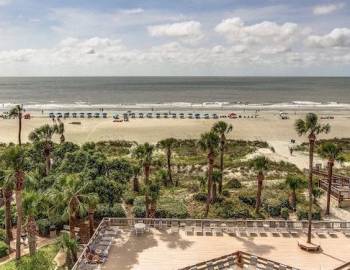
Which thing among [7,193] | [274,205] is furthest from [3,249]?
[274,205]

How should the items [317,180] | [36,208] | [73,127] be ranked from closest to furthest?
[36,208] < [317,180] < [73,127]

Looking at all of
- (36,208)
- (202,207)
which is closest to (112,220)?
(36,208)

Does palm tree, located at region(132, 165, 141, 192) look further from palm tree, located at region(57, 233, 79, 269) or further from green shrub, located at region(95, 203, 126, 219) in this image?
palm tree, located at region(57, 233, 79, 269)

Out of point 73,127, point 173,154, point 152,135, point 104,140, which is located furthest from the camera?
point 73,127

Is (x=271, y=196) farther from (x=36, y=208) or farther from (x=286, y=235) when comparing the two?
(x=36, y=208)

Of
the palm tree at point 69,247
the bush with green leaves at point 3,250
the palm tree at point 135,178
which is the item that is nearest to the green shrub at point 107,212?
the bush with green leaves at point 3,250

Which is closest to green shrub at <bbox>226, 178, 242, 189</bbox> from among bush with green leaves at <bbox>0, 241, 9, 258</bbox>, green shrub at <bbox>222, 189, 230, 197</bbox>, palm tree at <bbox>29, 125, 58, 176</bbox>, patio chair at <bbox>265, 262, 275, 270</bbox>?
green shrub at <bbox>222, 189, 230, 197</bbox>
